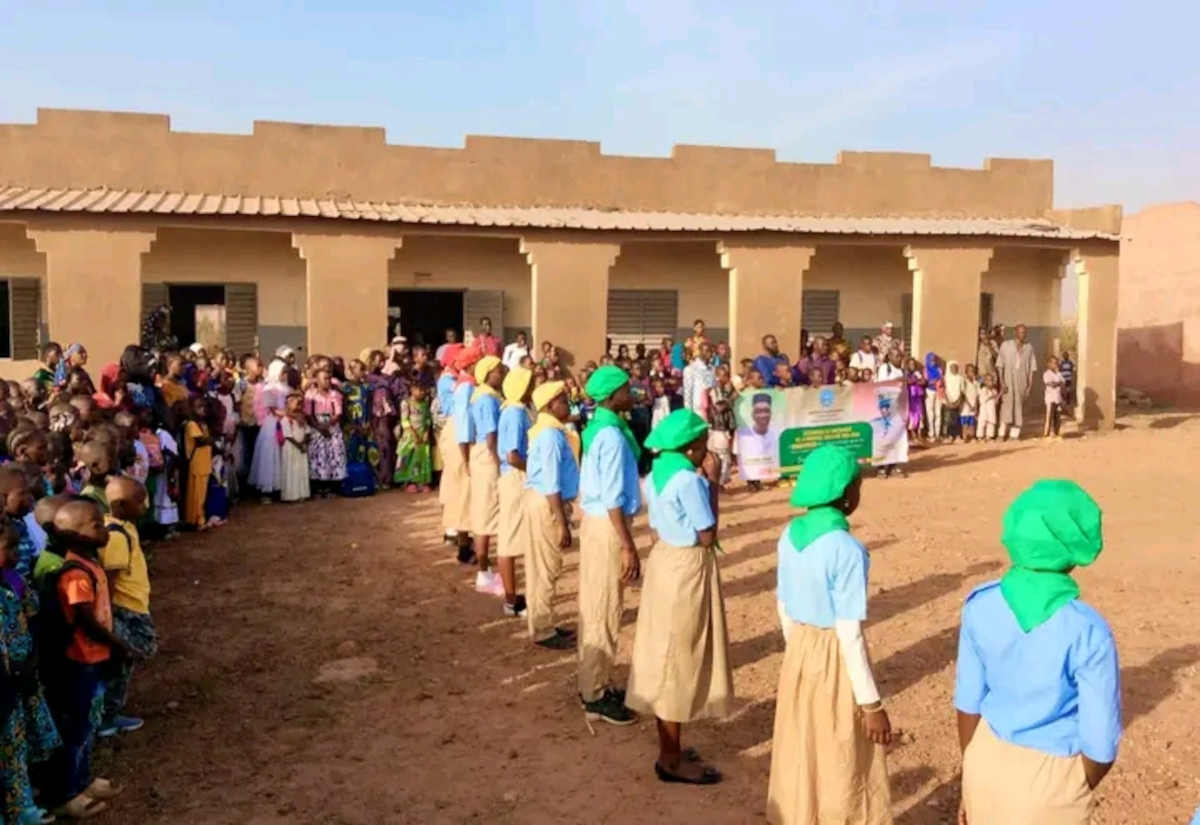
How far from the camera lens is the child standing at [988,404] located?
51.6 feet

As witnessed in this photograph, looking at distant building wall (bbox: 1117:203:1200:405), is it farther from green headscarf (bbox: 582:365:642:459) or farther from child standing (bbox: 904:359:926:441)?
green headscarf (bbox: 582:365:642:459)

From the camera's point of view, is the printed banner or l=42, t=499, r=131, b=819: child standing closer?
l=42, t=499, r=131, b=819: child standing

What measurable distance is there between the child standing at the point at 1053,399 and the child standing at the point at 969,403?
1.34 meters

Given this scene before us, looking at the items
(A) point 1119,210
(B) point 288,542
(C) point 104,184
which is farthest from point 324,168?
(A) point 1119,210

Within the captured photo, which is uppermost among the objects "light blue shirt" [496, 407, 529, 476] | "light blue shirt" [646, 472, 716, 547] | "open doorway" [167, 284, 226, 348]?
"open doorway" [167, 284, 226, 348]

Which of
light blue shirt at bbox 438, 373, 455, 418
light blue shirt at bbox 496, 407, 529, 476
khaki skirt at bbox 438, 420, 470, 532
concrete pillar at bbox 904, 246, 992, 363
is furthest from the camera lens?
concrete pillar at bbox 904, 246, 992, 363

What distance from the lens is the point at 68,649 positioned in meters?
4.12

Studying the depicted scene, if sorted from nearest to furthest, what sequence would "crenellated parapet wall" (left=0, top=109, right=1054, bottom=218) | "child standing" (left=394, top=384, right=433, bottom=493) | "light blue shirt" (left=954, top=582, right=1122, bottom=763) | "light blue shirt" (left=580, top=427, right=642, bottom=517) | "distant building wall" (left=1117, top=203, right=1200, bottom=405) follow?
"light blue shirt" (left=954, top=582, right=1122, bottom=763)
"light blue shirt" (left=580, top=427, right=642, bottom=517)
"child standing" (left=394, top=384, right=433, bottom=493)
"crenellated parapet wall" (left=0, top=109, right=1054, bottom=218)
"distant building wall" (left=1117, top=203, right=1200, bottom=405)

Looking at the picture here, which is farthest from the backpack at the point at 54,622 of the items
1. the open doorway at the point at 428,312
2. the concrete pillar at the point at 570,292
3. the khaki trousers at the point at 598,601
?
the open doorway at the point at 428,312

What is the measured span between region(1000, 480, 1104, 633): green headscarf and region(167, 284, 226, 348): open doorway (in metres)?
13.9

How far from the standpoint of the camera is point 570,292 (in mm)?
A: 14531

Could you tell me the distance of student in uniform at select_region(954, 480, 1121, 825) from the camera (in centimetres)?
254

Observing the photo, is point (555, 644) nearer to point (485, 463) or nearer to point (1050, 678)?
point (485, 463)

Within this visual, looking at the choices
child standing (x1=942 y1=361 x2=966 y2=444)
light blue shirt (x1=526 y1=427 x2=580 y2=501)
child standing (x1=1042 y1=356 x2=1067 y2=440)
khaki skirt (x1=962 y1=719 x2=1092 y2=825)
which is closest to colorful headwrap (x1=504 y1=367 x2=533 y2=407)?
light blue shirt (x1=526 y1=427 x2=580 y2=501)
